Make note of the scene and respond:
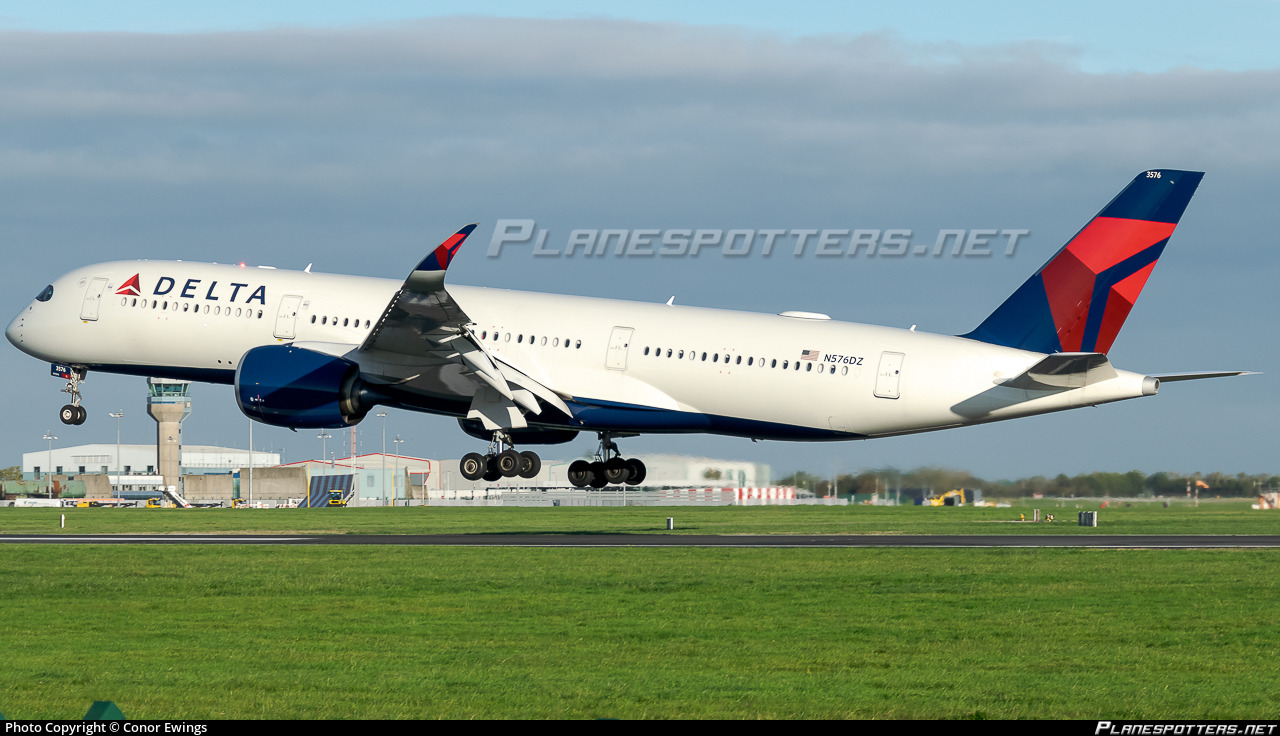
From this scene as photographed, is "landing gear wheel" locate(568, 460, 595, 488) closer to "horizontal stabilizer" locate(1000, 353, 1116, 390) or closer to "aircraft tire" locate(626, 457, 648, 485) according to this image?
"aircraft tire" locate(626, 457, 648, 485)

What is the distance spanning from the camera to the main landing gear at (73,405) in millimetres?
52250

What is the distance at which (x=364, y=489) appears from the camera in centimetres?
16275

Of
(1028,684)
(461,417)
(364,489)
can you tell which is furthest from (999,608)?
(364,489)

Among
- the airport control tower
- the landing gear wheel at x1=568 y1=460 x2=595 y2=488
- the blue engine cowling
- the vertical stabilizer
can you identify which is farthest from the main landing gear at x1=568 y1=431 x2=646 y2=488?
the airport control tower

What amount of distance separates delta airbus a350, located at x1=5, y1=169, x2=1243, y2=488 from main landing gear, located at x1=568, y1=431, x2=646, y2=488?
83mm

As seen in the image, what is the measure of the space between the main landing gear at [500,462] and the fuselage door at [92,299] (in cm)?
1362

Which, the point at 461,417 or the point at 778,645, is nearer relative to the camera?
the point at 778,645

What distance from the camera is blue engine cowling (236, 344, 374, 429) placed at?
149 ft

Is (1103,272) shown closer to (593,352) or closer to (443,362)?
(593,352)

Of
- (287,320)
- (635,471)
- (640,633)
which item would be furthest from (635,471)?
(640,633)

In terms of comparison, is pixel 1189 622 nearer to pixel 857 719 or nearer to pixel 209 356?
pixel 857 719

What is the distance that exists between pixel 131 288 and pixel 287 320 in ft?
20.0
